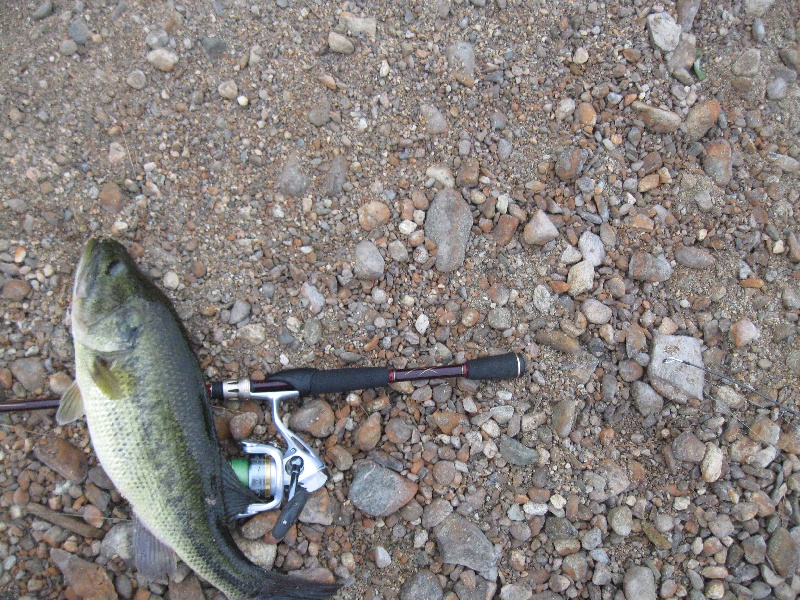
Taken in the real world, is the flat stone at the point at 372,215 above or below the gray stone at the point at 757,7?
below

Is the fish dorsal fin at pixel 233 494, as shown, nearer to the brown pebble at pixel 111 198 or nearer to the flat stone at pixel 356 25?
the brown pebble at pixel 111 198

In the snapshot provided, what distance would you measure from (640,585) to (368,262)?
8.48 feet

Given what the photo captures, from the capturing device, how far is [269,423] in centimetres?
356

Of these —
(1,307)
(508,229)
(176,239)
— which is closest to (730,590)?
(508,229)

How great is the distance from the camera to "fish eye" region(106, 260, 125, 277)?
3.24m

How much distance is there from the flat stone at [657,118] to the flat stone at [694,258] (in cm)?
84

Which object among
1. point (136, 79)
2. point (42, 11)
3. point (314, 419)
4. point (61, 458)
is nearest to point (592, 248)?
point (314, 419)

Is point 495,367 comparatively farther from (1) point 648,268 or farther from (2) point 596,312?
(1) point 648,268

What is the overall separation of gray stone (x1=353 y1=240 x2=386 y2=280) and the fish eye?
1.36 m

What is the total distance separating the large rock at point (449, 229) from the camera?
147 inches

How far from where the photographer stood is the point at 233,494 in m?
3.25

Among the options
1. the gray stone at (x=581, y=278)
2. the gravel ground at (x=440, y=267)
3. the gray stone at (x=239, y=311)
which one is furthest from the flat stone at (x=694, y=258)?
the gray stone at (x=239, y=311)

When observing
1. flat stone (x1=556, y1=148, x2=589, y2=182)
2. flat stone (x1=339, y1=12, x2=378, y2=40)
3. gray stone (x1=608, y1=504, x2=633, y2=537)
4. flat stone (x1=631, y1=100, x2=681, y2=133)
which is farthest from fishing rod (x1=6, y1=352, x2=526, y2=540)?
flat stone (x1=339, y1=12, x2=378, y2=40)

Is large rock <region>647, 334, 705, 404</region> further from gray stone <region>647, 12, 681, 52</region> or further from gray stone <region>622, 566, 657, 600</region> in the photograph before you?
gray stone <region>647, 12, 681, 52</region>
